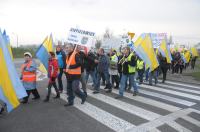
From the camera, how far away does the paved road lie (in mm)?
5312

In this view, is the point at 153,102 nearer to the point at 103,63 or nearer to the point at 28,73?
the point at 103,63

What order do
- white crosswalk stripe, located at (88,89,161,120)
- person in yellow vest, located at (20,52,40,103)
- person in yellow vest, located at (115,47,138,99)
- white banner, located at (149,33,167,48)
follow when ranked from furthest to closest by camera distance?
white banner, located at (149,33,167,48), person in yellow vest, located at (115,47,138,99), person in yellow vest, located at (20,52,40,103), white crosswalk stripe, located at (88,89,161,120)

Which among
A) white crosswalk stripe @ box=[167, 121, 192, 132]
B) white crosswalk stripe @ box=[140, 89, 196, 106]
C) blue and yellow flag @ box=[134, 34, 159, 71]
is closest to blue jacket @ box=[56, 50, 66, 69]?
blue and yellow flag @ box=[134, 34, 159, 71]

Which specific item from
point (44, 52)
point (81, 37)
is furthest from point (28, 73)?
point (81, 37)

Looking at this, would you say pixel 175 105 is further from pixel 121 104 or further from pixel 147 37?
pixel 147 37

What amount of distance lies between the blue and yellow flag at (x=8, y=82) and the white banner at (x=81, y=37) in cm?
310

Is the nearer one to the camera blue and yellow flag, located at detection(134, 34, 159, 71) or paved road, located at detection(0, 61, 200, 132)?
paved road, located at detection(0, 61, 200, 132)

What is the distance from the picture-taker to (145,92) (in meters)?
9.44

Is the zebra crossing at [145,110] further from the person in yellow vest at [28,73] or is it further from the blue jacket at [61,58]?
the person in yellow vest at [28,73]

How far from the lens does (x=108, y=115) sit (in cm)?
620

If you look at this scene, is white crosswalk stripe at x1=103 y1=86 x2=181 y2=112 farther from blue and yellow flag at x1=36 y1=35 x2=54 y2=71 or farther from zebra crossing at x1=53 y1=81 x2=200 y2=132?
blue and yellow flag at x1=36 y1=35 x2=54 y2=71

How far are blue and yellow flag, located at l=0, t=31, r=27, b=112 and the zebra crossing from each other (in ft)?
7.02

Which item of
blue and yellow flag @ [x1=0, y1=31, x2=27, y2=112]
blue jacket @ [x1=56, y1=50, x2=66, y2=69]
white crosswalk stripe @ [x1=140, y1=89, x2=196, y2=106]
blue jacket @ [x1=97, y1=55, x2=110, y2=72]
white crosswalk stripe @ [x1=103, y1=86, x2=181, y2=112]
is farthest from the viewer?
blue jacket @ [x1=97, y1=55, x2=110, y2=72]

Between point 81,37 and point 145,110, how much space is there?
117 inches
